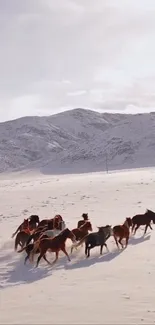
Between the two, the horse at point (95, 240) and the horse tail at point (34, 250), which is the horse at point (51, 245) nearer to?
the horse tail at point (34, 250)

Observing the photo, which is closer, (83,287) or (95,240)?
(83,287)

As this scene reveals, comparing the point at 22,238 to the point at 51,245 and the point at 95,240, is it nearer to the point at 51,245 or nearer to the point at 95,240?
the point at 51,245

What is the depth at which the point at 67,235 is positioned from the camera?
1054 centimetres

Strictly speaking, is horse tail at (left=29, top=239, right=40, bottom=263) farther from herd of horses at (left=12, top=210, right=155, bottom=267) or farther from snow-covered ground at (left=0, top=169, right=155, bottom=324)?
snow-covered ground at (left=0, top=169, right=155, bottom=324)

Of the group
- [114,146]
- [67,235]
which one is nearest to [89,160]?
[114,146]

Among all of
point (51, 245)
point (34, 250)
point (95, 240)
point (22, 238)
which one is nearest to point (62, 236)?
point (51, 245)

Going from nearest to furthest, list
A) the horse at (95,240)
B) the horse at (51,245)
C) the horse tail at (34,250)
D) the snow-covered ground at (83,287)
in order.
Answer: the snow-covered ground at (83,287) → the horse at (51,245) → the horse tail at (34,250) → the horse at (95,240)

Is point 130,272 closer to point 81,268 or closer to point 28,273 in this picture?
point 81,268

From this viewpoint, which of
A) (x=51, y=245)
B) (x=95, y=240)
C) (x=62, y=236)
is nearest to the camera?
(x=51, y=245)

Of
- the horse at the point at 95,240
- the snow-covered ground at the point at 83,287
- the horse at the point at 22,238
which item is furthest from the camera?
the horse at the point at 22,238

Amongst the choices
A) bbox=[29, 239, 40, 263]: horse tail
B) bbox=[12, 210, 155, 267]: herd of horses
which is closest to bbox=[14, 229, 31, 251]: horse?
bbox=[12, 210, 155, 267]: herd of horses

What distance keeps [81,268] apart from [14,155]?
18311 cm

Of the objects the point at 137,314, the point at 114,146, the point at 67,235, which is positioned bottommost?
the point at 137,314

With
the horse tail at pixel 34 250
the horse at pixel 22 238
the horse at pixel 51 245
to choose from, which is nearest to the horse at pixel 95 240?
the horse at pixel 51 245
